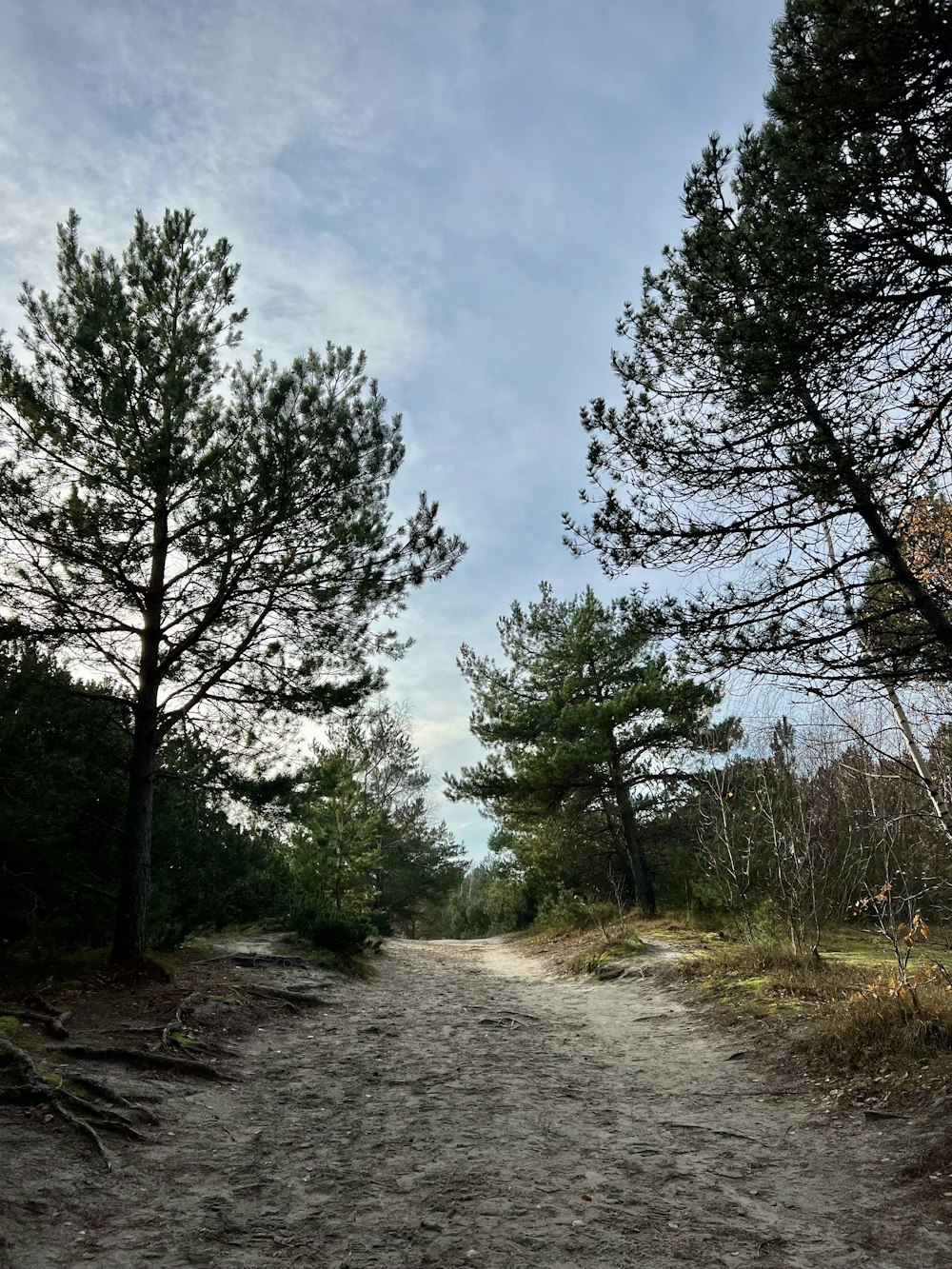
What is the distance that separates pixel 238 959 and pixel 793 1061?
26.6ft

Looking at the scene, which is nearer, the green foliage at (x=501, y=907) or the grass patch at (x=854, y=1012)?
the grass patch at (x=854, y=1012)

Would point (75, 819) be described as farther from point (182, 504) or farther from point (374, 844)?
point (374, 844)

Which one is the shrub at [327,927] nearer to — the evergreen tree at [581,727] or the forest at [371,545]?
the forest at [371,545]

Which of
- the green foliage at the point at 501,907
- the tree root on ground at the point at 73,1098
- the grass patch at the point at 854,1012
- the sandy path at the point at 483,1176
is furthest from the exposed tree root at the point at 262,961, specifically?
the green foliage at the point at 501,907

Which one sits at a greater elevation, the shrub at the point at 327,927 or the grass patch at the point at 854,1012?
the shrub at the point at 327,927

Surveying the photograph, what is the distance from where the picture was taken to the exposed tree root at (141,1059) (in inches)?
220

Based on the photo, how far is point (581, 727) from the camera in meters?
17.7

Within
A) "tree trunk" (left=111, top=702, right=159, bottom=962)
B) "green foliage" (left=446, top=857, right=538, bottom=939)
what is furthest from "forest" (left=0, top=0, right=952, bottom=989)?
"green foliage" (left=446, top=857, right=538, bottom=939)

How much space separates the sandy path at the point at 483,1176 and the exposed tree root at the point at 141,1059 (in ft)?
0.95

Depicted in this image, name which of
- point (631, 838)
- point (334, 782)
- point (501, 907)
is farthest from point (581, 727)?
point (501, 907)

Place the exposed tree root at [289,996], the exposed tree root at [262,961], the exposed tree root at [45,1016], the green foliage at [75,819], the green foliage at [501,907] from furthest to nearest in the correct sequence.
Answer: the green foliage at [501,907] < the exposed tree root at [262,961] < the exposed tree root at [289,996] < the green foliage at [75,819] < the exposed tree root at [45,1016]

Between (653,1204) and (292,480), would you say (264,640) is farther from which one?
(653,1204)

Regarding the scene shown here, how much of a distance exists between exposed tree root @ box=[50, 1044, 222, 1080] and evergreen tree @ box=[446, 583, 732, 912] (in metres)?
11.7

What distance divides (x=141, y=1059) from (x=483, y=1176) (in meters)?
3.29
